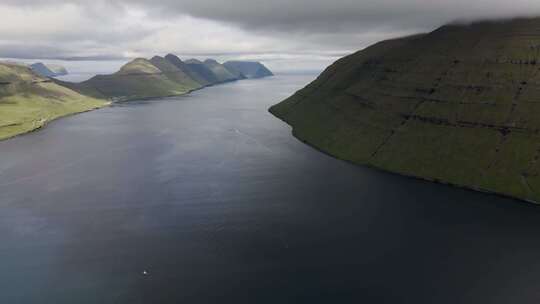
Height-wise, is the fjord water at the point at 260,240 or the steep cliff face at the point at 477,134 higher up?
the steep cliff face at the point at 477,134

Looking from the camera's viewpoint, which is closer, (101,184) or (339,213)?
(339,213)

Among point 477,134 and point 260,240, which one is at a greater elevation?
point 477,134

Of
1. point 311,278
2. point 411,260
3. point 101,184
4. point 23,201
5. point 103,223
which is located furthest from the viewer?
point 101,184

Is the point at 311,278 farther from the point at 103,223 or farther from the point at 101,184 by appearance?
the point at 101,184

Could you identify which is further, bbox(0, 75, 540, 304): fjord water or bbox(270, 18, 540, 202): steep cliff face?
bbox(270, 18, 540, 202): steep cliff face

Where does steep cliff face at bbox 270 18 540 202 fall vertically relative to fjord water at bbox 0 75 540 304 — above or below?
above

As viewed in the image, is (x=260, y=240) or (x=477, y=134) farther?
(x=477, y=134)

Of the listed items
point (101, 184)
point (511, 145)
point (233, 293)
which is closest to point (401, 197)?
point (511, 145)

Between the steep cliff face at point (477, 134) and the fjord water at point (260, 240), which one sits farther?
the steep cliff face at point (477, 134)
